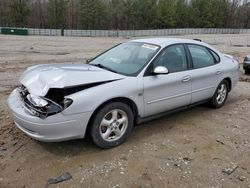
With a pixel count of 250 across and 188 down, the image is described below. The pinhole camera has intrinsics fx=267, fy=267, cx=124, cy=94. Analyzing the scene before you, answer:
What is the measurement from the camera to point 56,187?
2.89 meters

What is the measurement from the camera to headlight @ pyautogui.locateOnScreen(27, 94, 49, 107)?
3165 millimetres

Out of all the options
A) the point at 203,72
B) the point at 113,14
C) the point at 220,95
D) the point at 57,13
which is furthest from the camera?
the point at 113,14

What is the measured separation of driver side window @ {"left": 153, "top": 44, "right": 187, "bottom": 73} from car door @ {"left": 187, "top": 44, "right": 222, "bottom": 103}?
0.21 meters

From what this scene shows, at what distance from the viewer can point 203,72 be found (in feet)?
15.6

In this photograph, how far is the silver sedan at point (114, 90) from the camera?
319cm

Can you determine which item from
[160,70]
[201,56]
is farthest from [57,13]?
[160,70]

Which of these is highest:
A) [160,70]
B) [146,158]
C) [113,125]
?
[160,70]

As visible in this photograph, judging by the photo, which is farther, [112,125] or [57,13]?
[57,13]

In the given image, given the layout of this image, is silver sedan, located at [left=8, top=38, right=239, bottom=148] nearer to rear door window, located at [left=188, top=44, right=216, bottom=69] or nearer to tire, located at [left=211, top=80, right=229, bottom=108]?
rear door window, located at [left=188, top=44, right=216, bottom=69]

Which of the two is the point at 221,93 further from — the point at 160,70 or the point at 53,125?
the point at 53,125

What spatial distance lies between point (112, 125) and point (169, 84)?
1.16 m

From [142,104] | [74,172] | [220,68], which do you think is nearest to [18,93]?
[74,172]

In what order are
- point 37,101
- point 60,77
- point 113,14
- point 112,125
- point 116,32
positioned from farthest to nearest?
point 113,14
point 116,32
point 112,125
point 60,77
point 37,101

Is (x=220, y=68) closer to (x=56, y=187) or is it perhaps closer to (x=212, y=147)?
(x=212, y=147)
